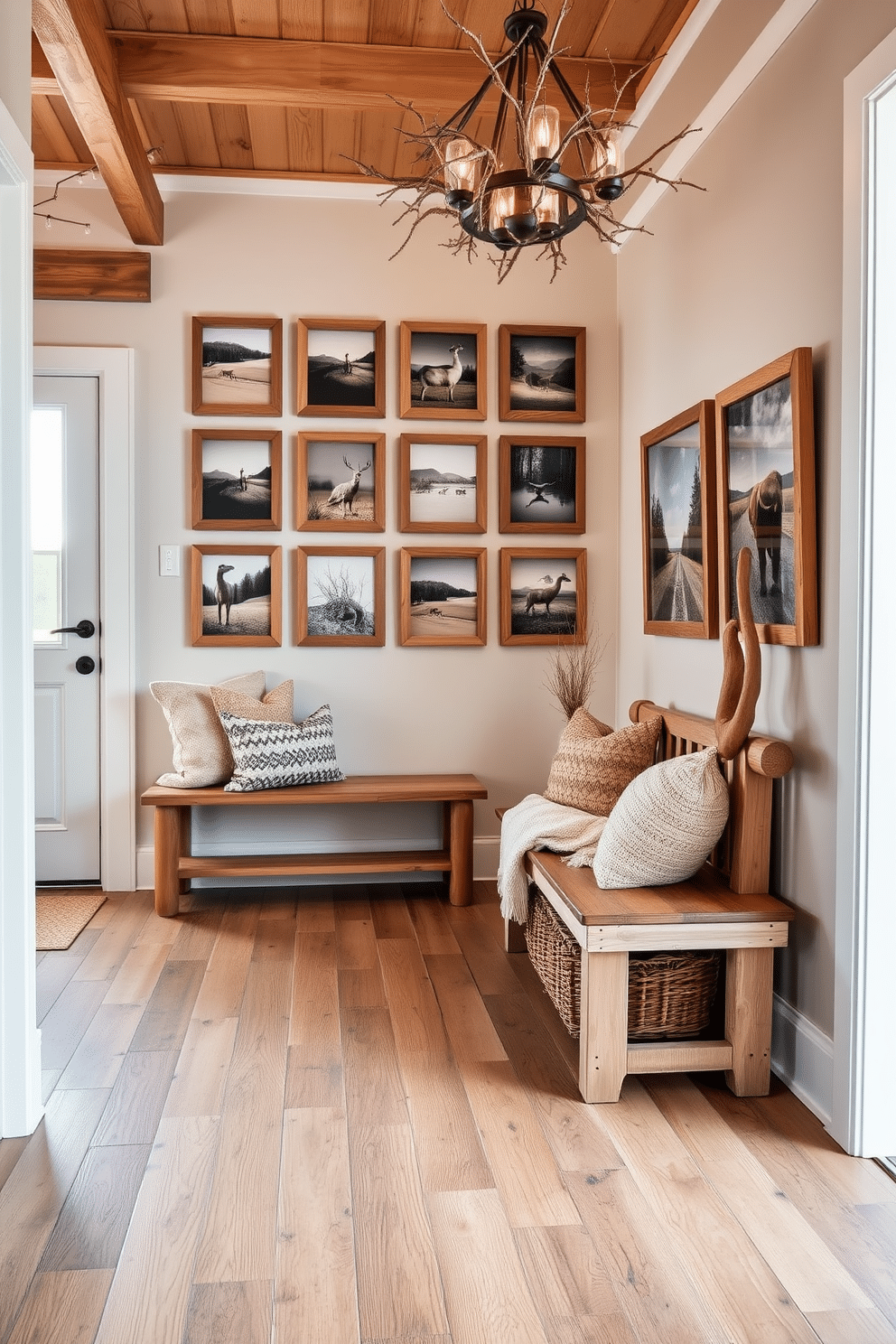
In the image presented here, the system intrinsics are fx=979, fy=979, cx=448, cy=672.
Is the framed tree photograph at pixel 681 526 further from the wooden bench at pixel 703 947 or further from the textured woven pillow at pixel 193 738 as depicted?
the textured woven pillow at pixel 193 738

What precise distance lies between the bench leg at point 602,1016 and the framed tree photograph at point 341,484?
7.66ft

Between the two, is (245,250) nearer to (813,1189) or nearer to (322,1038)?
(322,1038)

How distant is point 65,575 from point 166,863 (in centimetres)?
126

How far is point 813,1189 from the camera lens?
1.91 m

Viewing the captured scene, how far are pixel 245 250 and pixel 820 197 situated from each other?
255cm

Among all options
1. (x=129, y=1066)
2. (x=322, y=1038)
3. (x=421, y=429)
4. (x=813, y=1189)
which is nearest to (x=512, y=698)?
→ (x=421, y=429)

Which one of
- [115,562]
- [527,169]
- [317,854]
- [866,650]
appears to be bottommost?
[317,854]

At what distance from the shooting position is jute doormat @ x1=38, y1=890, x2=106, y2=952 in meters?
3.38

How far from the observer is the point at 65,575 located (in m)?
4.02

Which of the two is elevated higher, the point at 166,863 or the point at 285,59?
the point at 285,59

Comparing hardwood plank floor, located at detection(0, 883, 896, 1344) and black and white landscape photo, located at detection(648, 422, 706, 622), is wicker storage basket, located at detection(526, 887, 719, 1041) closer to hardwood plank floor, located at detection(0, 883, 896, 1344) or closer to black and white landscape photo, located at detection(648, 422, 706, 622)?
hardwood plank floor, located at detection(0, 883, 896, 1344)

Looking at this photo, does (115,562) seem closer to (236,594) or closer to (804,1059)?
(236,594)

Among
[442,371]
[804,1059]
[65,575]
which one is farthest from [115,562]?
[804,1059]

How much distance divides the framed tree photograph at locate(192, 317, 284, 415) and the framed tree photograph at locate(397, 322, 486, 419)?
52 cm
